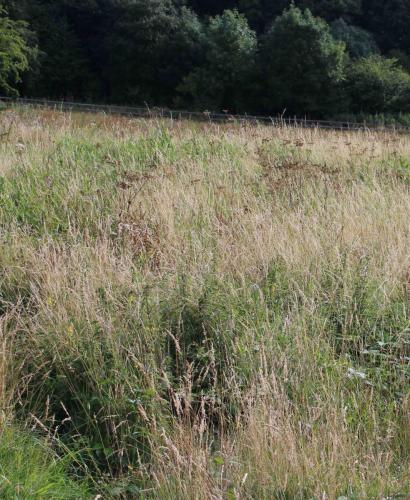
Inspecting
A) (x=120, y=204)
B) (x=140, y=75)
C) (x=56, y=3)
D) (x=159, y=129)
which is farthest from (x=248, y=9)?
(x=120, y=204)

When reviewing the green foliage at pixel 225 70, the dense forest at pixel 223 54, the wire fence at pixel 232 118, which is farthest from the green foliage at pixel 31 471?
the green foliage at pixel 225 70

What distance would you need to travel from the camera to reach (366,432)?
2971mm

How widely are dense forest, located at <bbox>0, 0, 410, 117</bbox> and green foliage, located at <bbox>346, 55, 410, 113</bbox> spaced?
6 cm

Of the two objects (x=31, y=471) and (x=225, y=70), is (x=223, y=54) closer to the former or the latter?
Answer: (x=225, y=70)

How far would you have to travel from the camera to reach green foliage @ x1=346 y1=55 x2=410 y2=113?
3997 centimetres

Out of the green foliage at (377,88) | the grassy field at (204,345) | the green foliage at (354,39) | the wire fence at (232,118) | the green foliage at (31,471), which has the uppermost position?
the green foliage at (354,39)

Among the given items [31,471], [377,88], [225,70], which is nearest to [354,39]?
[377,88]

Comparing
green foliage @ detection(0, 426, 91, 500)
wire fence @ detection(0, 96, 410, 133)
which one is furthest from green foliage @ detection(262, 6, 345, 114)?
green foliage @ detection(0, 426, 91, 500)

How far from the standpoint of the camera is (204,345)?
12.1 ft

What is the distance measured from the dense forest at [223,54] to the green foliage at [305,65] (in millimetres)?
58

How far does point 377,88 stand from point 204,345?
129ft

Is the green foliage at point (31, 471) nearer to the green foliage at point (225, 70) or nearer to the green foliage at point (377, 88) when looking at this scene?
the green foliage at point (377, 88)

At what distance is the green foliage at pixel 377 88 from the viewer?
39969mm

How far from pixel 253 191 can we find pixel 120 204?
1.50 m
